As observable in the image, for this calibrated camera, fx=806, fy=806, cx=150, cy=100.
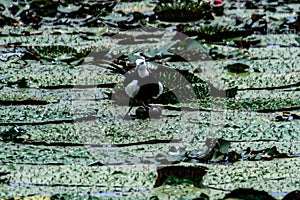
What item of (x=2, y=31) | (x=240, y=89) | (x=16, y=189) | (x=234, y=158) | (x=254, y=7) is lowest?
(x=16, y=189)

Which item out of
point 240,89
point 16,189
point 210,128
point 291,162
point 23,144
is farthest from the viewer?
point 240,89

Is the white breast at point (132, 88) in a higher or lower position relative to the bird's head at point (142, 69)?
lower

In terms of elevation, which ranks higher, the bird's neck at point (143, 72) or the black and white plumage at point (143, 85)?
the bird's neck at point (143, 72)

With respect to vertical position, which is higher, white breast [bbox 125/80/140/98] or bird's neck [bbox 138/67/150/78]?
bird's neck [bbox 138/67/150/78]

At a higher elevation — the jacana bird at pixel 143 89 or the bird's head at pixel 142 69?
the bird's head at pixel 142 69

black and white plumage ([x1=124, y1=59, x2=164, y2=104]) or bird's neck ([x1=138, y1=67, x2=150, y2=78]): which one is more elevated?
bird's neck ([x1=138, y1=67, x2=150, y2=78])

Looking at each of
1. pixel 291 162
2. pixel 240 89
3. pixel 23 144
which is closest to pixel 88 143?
pixel 23 144

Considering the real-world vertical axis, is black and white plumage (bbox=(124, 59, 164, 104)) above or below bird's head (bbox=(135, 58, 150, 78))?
below

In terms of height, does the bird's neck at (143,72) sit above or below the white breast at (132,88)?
above

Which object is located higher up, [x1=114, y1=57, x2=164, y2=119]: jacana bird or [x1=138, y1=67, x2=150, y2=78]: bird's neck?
[x1=138, y1=67, x2=150, y2=78]: bird's neck

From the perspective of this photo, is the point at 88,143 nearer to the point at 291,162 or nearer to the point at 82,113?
the point at 82,113

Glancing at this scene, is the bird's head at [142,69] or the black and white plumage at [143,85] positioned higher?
the bird's head at [142,69]
